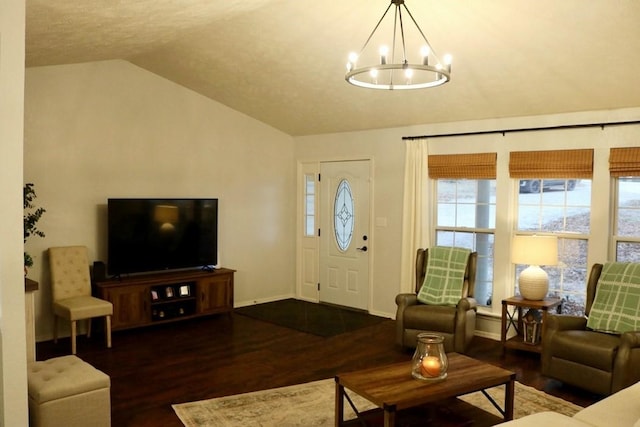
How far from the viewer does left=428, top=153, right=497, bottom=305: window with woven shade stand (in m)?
5.99

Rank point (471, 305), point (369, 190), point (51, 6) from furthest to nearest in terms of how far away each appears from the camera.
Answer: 1. point (369, 190)
2. point (471, 305)
3. point (51, 6)

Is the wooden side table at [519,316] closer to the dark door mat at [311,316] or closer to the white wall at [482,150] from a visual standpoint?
the white wall at [482,150]

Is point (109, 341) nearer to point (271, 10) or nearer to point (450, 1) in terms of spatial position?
point (271, 10)

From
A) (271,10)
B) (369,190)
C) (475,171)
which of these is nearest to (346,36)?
(271,10)

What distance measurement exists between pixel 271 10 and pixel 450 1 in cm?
145

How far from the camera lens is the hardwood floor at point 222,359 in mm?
4223

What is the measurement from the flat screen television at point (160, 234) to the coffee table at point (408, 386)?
358cm

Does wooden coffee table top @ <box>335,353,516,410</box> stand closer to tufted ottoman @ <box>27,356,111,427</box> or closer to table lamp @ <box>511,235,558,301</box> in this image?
tufted ottoman @ <box>27,356,111,427</box>

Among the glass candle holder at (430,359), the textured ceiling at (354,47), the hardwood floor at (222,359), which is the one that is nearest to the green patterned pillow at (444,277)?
the hardwood floor at (222,359)

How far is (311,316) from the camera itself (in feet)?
22.6

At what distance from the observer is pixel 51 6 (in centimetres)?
349

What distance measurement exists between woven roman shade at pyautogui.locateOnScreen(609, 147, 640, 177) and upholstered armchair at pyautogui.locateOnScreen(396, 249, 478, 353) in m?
1.53

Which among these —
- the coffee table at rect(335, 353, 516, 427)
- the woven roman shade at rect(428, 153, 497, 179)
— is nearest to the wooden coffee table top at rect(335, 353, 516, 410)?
the coffee table at rect(335, 353, 516, 427)

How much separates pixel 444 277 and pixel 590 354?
68.3 inches
